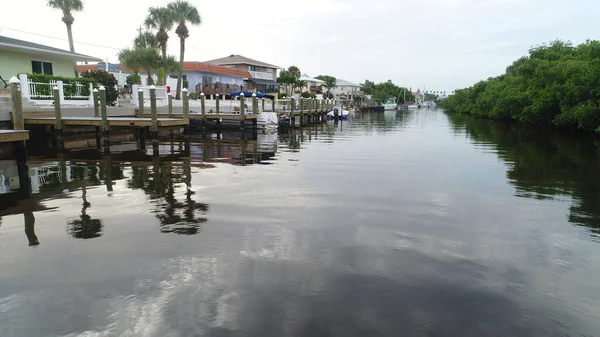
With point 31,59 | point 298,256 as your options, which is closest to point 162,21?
point 31,59

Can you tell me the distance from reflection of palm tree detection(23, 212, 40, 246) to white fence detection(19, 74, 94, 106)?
14651 millimetres

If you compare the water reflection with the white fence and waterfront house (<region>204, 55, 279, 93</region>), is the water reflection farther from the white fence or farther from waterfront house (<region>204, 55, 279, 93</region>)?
waterfront house (<region>204, 55, 279, 93</region>)

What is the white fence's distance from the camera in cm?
2177

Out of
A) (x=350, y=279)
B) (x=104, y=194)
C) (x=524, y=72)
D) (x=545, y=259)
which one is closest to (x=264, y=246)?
(x=350, y=279)

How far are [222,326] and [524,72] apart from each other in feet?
143

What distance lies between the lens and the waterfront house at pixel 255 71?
6630cm

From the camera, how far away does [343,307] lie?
5.09m

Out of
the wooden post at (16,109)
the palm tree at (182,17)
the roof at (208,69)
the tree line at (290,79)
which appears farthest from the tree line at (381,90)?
the wooden post at (16,109)

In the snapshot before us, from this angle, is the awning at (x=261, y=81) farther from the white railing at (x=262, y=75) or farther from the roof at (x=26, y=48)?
the roof at (x=26, y=48)

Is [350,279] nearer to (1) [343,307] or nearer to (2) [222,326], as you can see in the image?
(1) [343,307]

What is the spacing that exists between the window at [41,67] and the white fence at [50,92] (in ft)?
13.7

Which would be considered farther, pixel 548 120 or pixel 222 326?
pixel 548 120

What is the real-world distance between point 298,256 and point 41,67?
2829cm

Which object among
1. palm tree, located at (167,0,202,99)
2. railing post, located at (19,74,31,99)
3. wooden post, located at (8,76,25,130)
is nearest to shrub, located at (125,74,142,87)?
palm tree, located at (167,0,202,99)
